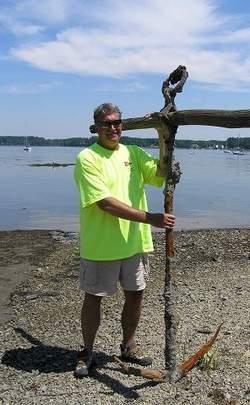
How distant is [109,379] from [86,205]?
1804 mm

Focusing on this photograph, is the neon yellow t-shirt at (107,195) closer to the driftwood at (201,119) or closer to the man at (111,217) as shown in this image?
the man at (111,217)

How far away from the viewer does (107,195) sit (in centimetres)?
529

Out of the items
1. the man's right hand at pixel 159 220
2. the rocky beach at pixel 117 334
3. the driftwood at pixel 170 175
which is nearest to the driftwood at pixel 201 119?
the driftwood at pixel 170 175

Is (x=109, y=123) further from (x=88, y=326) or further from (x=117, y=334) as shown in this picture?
(x=117, y=334)

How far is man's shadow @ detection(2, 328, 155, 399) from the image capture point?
5539 millimetres

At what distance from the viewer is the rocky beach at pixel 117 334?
542 centimetres

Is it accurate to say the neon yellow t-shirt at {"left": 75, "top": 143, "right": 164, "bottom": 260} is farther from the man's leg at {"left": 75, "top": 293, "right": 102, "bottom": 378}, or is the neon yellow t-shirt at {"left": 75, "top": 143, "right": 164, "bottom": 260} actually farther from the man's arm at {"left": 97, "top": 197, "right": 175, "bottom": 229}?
the man's leg at {"left": 75, "top": 293, "right": 102, "bottom": 378}

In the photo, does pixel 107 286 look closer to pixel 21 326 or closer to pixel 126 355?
pixel 126 355

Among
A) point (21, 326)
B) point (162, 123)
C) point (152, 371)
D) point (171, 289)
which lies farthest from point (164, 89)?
point (21, 326)

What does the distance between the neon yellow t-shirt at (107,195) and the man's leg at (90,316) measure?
49 centimetres

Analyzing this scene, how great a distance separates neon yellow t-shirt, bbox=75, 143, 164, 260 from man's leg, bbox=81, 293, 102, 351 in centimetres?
49

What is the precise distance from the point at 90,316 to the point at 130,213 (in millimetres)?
1269

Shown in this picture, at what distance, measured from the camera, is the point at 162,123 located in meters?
5.56

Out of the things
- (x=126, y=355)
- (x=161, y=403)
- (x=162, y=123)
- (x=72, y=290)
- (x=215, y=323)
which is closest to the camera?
(x=161, y=403)
